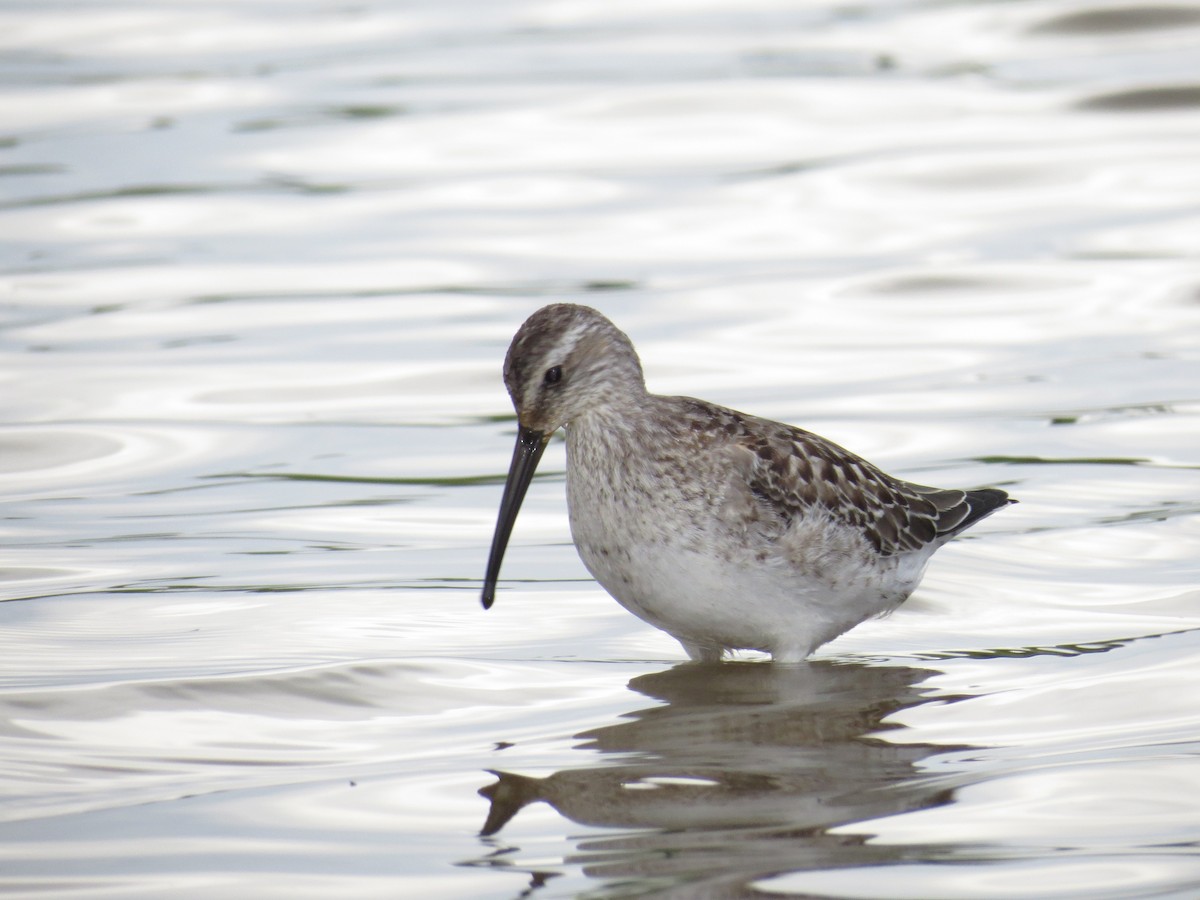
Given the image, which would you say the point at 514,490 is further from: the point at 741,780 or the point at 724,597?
the point at 741,780

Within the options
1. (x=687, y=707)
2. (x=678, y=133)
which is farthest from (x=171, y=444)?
(x=678, y=133)

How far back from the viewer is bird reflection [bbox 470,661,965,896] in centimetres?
618

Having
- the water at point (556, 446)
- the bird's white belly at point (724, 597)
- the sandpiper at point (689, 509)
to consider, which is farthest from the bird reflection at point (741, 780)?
the sandpiper at point (689, 509)

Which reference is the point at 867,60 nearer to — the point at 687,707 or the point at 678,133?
the point at 678,133

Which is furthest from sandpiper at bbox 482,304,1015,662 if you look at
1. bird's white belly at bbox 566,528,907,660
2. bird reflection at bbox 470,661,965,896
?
bird reflection at bbox 470,661,965,896

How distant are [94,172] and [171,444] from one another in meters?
6.62

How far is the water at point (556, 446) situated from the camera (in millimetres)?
6586

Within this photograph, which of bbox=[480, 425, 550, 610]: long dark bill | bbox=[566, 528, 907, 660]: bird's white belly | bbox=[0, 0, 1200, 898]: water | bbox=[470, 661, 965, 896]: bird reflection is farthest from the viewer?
bbox=[480, 425, 550, 610]: long dark bill

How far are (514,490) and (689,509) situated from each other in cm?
86

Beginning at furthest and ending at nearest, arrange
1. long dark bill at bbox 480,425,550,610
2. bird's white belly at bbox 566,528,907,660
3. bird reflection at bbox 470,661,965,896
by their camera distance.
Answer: long dark bill at bbox 480,425,550,610
bird's white belly at bbox 566,528,907,660
bird reflection at bbox 470,661,965,896

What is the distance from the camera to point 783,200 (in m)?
17.3

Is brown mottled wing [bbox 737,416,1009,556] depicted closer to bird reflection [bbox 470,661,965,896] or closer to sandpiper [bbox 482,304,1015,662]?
sandpiper [bbox 482,304,1015,662]

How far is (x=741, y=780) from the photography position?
7.01m

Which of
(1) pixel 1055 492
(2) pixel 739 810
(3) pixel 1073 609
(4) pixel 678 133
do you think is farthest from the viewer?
(4) pixel 678 133
